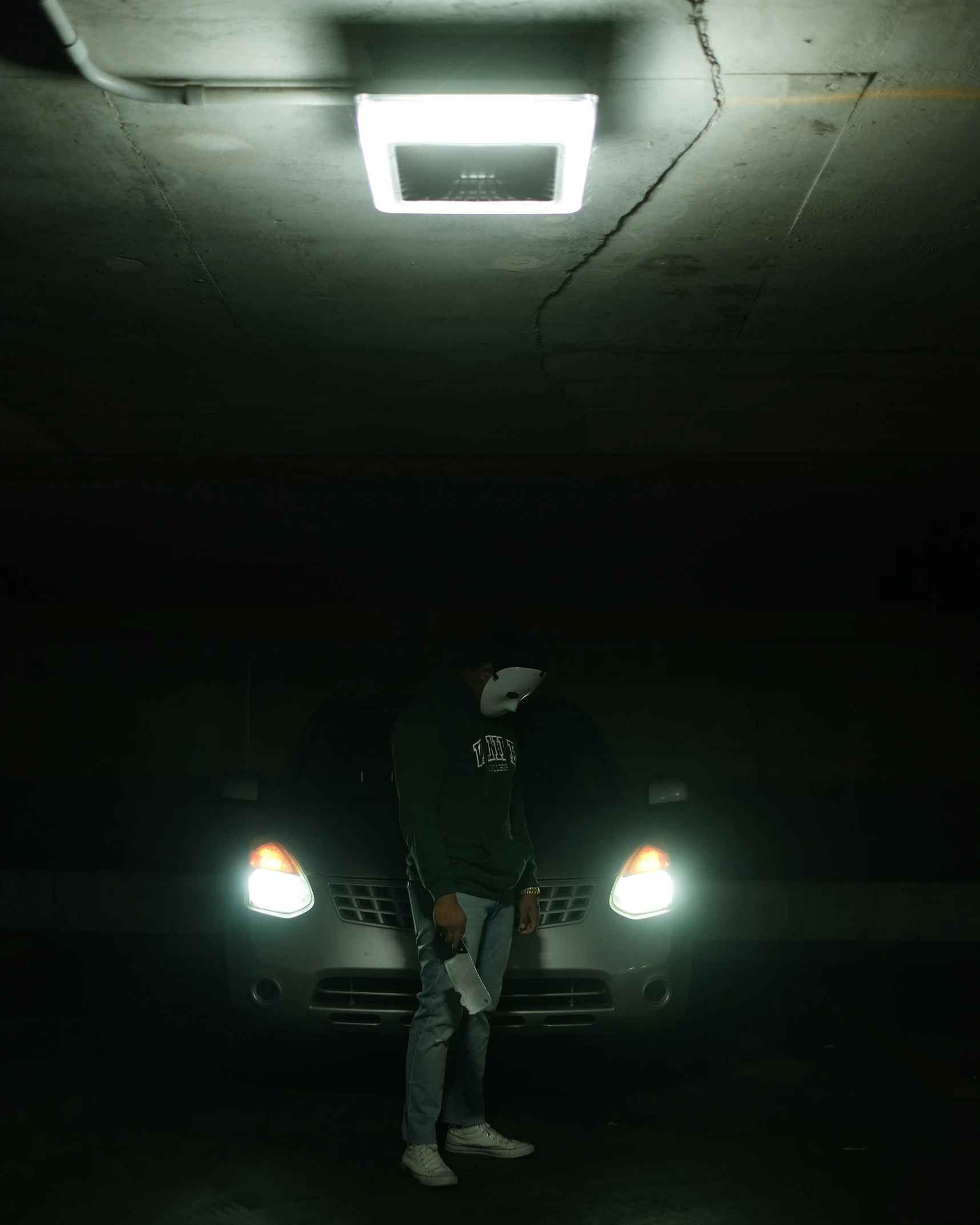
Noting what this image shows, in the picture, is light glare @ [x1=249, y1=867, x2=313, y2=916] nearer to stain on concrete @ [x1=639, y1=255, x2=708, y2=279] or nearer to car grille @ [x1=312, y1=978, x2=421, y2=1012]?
car grille @ [x1=312, y1=978, x2=421, y2=1012]

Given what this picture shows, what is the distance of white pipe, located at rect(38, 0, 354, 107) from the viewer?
3.76 meters

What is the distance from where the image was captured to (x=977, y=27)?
11.5 ft

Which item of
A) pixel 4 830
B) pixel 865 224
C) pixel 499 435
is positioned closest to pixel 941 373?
pixel 865 224

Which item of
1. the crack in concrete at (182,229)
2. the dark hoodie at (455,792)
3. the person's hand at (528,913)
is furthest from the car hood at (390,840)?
the crack in concrete at (182,229)

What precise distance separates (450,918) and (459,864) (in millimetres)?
310

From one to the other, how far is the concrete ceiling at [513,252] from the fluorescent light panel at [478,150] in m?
0.14

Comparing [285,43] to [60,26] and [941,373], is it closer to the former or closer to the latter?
[60,26]

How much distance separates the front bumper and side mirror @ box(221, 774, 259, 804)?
86cm

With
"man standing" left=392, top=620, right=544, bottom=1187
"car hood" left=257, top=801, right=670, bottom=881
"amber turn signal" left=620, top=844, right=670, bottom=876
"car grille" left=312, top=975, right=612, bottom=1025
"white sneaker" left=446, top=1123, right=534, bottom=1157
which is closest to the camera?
"man standing" left=392, top=620, right=544, bottom=1187

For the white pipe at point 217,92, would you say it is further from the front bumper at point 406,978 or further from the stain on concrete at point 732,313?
the front bumper at point 406,978

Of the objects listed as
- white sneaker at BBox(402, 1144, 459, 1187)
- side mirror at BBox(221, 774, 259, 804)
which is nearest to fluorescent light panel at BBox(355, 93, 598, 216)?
side mirror at BBox(221, 774, 259, 804)

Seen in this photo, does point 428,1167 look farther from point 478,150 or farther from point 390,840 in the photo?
point 478,150

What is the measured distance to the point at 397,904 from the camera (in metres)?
5.10

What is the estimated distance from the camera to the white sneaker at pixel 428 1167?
13.9 feet
